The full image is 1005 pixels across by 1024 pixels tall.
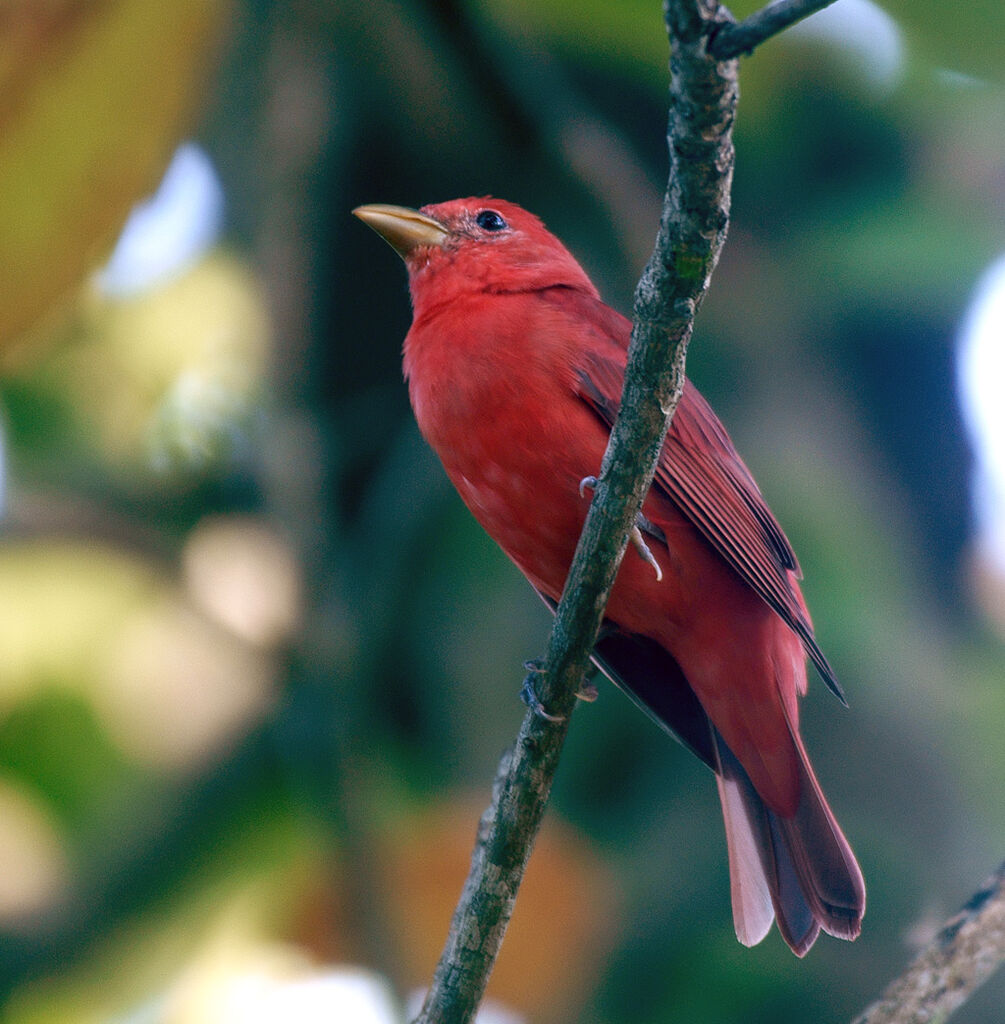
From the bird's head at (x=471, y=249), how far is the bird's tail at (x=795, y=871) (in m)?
1.43

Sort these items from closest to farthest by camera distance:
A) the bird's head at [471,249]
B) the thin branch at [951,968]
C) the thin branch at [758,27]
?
the thin branch at [758,27] → the thin branch at [951,968] → the bird's head at [471,249]

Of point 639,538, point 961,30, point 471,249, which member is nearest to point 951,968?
point 639,538

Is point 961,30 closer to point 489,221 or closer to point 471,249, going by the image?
point 489,221

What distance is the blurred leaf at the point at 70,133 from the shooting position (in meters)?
3.34

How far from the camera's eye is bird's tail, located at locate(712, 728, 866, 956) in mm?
2797

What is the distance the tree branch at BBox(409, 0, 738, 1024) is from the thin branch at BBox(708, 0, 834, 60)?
0.02 metres

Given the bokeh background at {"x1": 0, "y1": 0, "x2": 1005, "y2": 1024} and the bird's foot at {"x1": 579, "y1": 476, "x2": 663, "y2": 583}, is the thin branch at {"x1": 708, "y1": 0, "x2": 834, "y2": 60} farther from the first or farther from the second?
the bokeh background at {"x1": 0, "y1": 0, "x2": 1005, "y2": 1024}

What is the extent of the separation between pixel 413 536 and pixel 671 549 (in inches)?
79.8

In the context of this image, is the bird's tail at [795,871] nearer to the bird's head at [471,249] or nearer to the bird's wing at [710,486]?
the bird's wing at [710,486]

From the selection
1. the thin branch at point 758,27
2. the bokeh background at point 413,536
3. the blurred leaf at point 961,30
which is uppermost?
the blurred leaf at point 961,30

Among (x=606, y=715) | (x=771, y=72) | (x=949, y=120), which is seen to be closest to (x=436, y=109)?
(x=771, y=72)

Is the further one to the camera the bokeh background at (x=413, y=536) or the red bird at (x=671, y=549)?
the bokeh background at (x=413, y=536)

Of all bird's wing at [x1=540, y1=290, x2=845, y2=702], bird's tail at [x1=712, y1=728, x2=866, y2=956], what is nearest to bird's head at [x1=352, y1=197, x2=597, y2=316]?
bird's wing at [x1=540, y1=290, x2=845, y2=702]

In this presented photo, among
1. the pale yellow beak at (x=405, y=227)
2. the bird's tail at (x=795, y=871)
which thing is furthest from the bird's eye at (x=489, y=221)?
the bird's tail at (x=795, y=871)
